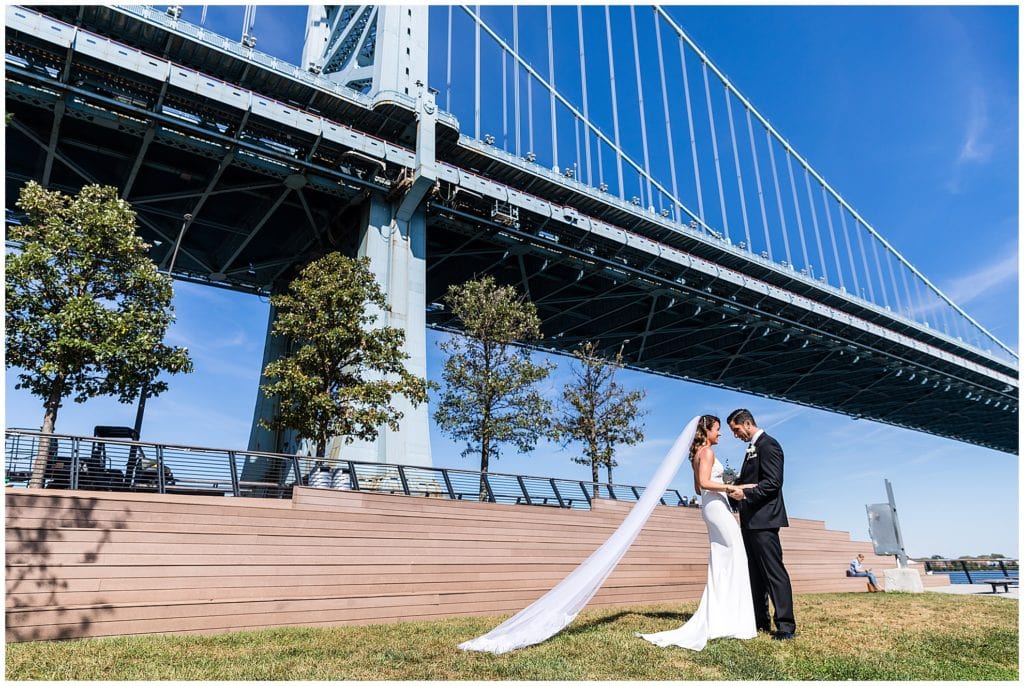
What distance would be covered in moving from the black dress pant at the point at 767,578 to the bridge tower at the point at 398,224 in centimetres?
1399

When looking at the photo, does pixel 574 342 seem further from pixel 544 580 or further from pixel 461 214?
pixel 544 580

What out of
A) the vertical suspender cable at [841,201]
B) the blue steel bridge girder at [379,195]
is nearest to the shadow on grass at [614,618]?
the blue steel bridge girder at [379,195]

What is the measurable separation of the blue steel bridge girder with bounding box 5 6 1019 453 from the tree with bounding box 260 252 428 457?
7.24 meters

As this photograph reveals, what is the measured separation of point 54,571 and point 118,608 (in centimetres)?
76

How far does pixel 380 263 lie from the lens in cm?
2259

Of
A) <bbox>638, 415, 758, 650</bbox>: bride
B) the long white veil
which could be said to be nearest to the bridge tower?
the long white veil

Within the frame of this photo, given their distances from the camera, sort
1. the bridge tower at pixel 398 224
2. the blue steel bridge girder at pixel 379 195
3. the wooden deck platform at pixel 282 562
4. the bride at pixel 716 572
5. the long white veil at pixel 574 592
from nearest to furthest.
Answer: the long white veil at pixel 574 592 → the bride at pixel 716 572 → the wooden deck platform at pixel 282 562 → the bridge tower at pixel 398 224 → the blue steel bridge girder at pixel 379 195

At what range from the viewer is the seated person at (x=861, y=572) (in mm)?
15891

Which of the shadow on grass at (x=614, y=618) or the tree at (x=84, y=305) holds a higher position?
the tree at (x=84, y=305)

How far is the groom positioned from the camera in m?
6.09

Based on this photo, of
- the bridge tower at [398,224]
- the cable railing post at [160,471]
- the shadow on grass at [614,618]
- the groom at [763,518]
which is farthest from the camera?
the bridge tower at [398,224]

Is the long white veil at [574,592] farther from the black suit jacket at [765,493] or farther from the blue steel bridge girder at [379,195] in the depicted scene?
the blue steel bridge girder at [379,195]

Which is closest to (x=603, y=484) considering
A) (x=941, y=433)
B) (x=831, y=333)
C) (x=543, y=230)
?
(x=543, y=230)

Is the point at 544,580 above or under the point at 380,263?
under
